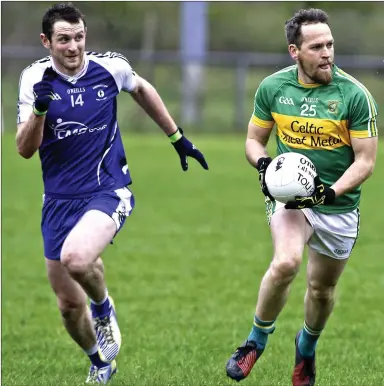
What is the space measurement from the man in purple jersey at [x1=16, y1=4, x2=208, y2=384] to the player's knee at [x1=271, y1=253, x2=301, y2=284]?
1131 mm

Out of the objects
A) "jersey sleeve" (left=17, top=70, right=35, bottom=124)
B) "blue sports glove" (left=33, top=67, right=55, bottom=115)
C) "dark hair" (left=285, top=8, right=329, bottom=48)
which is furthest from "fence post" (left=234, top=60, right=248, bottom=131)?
"blue sports glove" (left=33, top=67, right=55, bottom=115)

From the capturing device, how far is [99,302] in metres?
7.31

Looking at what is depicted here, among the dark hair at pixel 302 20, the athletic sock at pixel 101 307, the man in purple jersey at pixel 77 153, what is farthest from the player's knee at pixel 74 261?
the dark hair at pixel 302 20

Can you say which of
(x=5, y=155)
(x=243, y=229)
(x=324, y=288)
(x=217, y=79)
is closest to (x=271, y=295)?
(x=324, y=288)

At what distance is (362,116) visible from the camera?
6352 mm

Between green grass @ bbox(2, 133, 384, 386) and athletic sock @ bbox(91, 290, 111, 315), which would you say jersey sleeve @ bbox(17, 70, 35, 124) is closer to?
athletic sock @ bbox(91, 290, 111, 315)

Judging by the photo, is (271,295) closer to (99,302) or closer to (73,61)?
(99,302)

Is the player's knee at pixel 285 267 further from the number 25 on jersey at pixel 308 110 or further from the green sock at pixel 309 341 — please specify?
the number 25 on jersey at pixel 308 110

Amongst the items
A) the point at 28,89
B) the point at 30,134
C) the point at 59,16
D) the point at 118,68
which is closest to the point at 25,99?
the point at 28,89

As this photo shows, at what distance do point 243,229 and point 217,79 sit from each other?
55.3 feet

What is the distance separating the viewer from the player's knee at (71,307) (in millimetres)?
6996

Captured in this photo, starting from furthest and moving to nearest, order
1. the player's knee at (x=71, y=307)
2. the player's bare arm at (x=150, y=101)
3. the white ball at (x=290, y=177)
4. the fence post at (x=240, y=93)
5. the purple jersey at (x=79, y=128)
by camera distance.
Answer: the fence post at (x=240, y=93), the player's bare arm at (x=150, y=101), the player's knee at (x=71, y=307), the purple jersey at (x=79, y=128), the white ball at (x=290, y=177)

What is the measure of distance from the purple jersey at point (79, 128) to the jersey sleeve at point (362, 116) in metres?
1.72

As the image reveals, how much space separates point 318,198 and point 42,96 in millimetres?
1858
